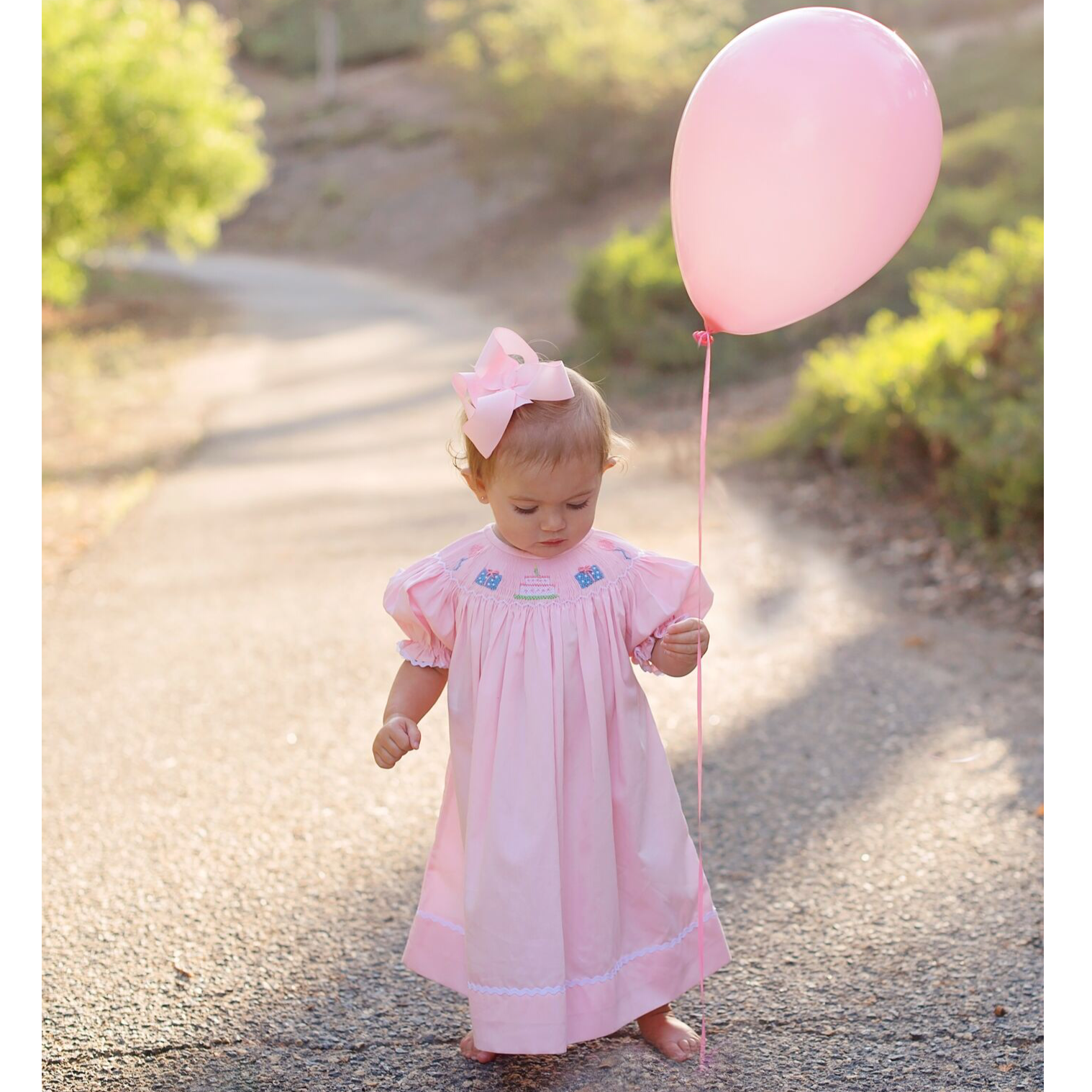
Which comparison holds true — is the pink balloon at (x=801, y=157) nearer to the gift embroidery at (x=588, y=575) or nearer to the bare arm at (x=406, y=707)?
the gift embroidery at (x=588, y=575)

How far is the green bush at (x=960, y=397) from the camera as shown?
534 centimetres

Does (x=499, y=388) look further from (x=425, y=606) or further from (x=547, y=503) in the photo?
(x=425, y=606)

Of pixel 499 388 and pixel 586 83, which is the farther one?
pixel 586 83

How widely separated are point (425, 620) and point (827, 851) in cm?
150

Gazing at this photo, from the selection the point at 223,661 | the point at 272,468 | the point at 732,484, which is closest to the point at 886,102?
the point at 223,661

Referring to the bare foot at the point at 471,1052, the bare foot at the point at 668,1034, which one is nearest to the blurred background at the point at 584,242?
the bare foot at the point at 668,1034

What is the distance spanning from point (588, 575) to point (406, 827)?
147 centimetres

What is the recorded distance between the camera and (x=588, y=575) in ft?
7.46

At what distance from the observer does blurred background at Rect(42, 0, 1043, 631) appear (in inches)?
241

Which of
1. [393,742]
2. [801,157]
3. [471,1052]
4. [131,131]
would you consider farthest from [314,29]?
[471,1052]

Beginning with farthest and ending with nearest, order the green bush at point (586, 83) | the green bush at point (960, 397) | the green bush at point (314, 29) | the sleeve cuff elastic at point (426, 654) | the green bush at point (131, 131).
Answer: the green bush at point (314, 29) → the green bush at point (586, 83) → the green bush at point (131, 131) → the green bush at point (960, 397) → the sleeve cuff elastic at point (426, 654)

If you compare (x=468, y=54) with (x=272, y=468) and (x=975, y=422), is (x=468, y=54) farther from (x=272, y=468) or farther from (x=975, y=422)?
(x=975, y=422)

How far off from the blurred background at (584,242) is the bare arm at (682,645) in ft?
9.66

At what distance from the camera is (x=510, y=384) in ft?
7.10
